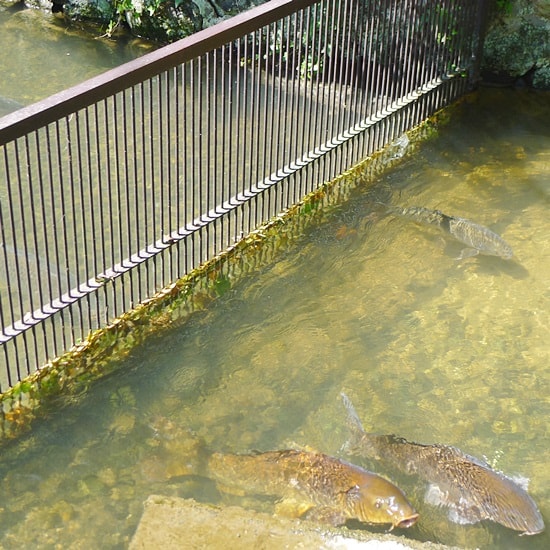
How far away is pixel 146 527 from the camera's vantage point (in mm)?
4371

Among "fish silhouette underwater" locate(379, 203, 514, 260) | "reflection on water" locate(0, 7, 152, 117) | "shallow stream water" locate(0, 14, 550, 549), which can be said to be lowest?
"shallow stream water" locate(0, 14, 550, 549)

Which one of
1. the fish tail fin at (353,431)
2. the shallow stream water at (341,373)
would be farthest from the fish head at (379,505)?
the fish tail fin at (353,431)

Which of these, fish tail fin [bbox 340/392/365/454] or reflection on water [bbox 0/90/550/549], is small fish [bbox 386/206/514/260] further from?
fish tail fin [bbox 340/392/365/454]

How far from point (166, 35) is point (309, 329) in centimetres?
513

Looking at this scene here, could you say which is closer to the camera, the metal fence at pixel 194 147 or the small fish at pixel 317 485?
the small fish at pixel 317 485

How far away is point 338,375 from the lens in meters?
5.57

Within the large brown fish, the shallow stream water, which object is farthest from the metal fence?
the large brown fish

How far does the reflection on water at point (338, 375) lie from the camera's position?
476 cm

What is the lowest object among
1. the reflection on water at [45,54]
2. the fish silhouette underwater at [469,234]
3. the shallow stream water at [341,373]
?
the shallow stream water at [341,373]

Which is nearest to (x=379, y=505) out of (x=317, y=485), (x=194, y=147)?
(x=317, y=485)

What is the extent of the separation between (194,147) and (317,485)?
7.18 feet

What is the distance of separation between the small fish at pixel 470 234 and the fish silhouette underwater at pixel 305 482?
2.37 m

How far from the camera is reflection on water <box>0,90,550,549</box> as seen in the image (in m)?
4.76

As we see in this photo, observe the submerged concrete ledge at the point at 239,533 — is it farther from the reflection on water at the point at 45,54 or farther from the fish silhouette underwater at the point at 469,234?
the reflection on water at the point at 45,54
